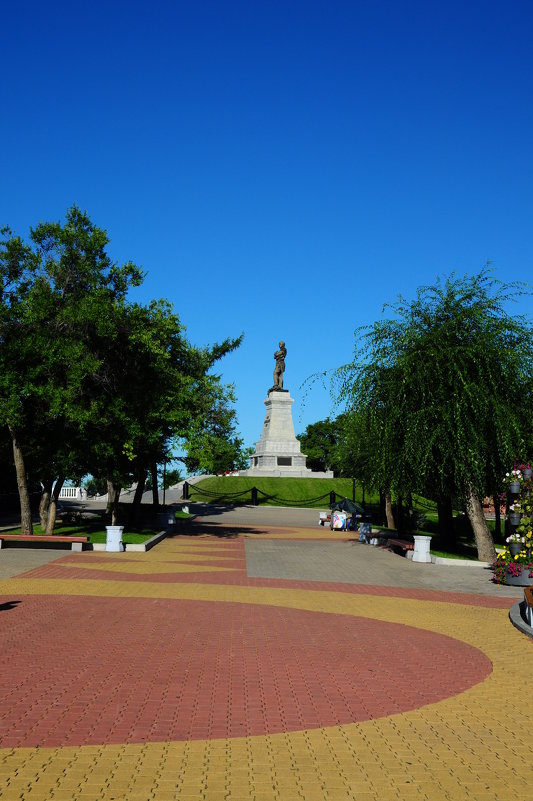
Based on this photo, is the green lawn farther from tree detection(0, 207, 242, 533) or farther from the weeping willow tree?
the weeping willow tree

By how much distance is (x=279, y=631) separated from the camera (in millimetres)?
11906

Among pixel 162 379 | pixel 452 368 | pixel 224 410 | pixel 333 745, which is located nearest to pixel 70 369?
pixel 162 379

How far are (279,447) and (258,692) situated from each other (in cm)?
5661

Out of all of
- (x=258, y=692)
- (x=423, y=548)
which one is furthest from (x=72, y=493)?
(x=258, y=692)

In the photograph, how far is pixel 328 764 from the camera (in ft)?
20.5

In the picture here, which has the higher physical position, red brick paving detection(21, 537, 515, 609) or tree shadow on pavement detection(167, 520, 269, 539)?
tree shadow on pavement detection(167, 520, 269, 539)

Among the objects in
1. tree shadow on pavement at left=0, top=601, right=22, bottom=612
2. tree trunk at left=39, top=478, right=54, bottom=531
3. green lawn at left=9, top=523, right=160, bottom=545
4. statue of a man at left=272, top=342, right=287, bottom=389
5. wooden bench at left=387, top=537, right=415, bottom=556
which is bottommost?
tree shadow on pavement at left=0, top=601, right=22, bottom=612

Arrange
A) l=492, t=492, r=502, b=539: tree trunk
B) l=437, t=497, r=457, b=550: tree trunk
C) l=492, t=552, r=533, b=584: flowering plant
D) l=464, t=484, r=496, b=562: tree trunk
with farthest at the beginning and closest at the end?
l=437, t=497, r=457, b=550: tree trunk → l=492, t=492, r=502, b=539: tree trunk → l=464, t=484, r=496, b=562: tree trunk → l=492, t=552, r=533, b=584: flowering plant

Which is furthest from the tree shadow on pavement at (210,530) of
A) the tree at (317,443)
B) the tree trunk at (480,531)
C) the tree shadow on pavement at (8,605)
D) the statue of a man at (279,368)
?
the tree at (317,443)

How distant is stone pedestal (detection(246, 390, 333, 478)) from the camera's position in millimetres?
64688

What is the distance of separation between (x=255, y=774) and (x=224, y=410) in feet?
140

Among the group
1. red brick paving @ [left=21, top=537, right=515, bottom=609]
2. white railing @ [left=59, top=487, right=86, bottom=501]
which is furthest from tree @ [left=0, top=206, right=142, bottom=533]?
white railing @ [left=59, top=487, right=86, bottom=501]

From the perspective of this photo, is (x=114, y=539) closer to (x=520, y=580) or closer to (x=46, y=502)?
(x=46, y=502)

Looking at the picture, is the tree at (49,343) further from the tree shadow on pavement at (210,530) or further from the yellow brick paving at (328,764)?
the yellow brick paving at (328,764)
